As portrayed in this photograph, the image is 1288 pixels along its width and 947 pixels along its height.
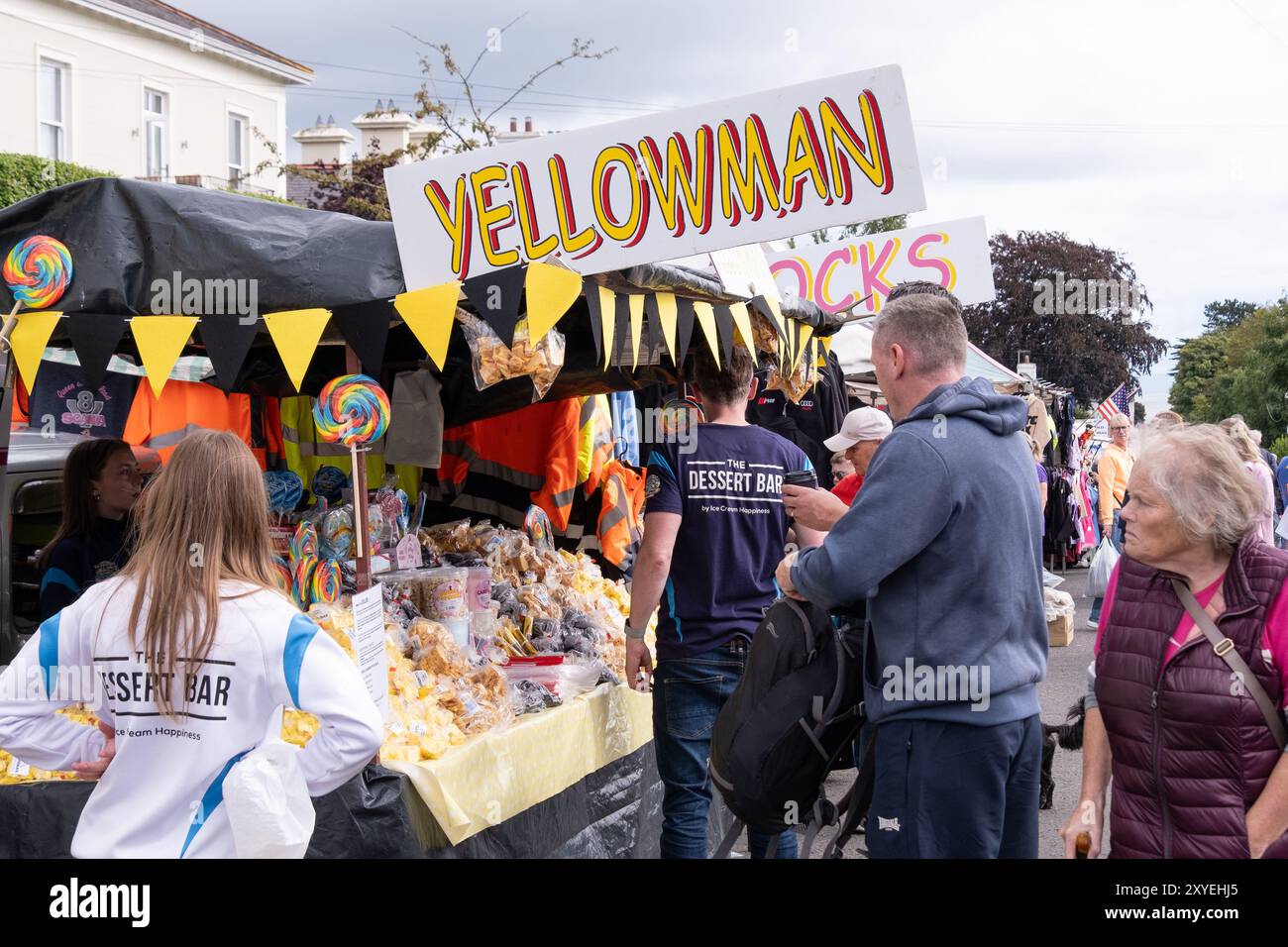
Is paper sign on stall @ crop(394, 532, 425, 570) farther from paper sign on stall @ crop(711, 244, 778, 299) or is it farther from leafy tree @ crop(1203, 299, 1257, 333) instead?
leafy tree @ crop(1203, 299, 1257, 333)

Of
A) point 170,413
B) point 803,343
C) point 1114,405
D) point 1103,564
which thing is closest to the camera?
point 803,343

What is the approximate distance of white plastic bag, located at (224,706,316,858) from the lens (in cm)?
222

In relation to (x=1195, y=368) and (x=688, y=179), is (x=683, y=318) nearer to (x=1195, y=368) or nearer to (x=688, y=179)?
(x=688, y=179)

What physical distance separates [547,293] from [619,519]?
3247 mm

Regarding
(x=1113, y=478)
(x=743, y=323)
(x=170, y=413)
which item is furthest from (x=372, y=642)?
(x=1113, y=478)

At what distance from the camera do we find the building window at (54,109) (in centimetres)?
2183

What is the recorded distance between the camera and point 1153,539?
2.54m

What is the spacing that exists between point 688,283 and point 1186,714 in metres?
2.64

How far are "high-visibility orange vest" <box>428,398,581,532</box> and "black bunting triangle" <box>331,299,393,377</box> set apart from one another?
290cm

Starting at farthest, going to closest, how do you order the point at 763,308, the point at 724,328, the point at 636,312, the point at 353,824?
1. the point at 763,308
2. the point at 724,328
3. the point at 636,312
4. the point at 353,824

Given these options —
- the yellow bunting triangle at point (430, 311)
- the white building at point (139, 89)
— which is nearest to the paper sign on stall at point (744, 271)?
the yellow bunting triangle at point (430, 311)

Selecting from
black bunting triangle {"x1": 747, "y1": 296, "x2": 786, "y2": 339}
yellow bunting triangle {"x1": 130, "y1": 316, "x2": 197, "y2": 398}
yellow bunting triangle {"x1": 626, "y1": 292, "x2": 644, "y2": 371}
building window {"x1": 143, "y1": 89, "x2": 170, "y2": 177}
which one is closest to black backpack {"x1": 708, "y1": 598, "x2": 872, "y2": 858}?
yellow bunting triangle {"x1": 626, "y1": 292, "x2": 644, "y2": 371}

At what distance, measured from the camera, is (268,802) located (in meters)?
2.23

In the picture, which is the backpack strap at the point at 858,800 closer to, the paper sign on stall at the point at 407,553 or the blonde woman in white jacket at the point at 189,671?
the blonde woman in white jacket at the point at 189,671
